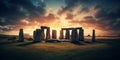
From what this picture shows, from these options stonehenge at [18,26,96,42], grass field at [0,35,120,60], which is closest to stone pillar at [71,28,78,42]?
stonehenge at [18,26,96,42]

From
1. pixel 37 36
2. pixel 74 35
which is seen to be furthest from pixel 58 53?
pixel 74 35

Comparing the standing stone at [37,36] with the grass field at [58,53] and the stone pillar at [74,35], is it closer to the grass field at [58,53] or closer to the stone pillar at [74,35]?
the stone pillar at [74,35]

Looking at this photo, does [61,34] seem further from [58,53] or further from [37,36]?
[58,53]

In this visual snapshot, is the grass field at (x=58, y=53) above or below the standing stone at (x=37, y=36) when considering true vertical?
below

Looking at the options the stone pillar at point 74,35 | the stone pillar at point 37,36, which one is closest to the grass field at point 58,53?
the stone pillar at point 37,36

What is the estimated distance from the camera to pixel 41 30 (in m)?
35.0

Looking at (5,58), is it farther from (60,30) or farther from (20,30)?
(60,30)

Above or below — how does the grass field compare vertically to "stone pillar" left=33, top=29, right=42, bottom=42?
below

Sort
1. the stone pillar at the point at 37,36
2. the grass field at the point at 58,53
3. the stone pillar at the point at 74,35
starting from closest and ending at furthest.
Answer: the grass field at the point at 58,53 → the stone pillar at the point at 37,36 → the stone pillar at the point at 74,35

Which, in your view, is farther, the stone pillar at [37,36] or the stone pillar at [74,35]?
the stone pillar at [74,35]

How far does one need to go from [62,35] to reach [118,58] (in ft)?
84.5

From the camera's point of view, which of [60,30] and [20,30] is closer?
[20,30]

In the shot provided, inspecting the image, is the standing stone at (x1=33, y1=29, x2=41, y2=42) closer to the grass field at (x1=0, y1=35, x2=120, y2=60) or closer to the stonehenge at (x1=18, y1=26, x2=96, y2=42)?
the stonehenge at (x1=18, y1=26, x2=96, y2=42)

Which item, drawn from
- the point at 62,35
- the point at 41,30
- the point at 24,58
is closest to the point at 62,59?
the point at 24,58
